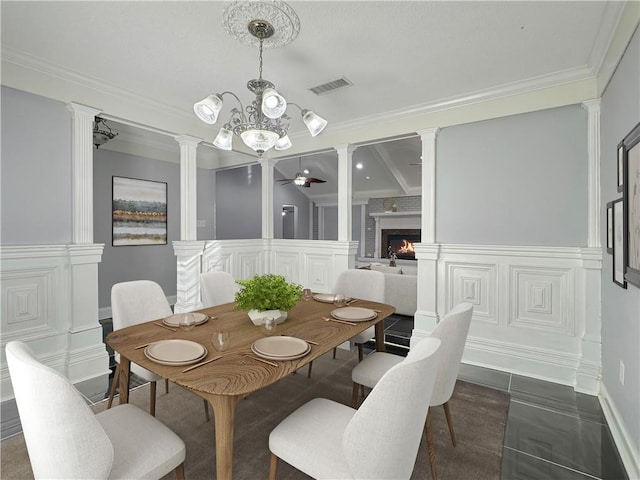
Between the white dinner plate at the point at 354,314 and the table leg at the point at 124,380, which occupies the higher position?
the white dinner plate at the point at 354,314

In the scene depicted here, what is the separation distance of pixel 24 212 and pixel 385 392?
3054 mm

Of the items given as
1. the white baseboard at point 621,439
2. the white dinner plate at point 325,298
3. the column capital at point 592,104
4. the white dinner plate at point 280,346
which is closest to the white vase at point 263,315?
the white dinner plate at point 280,346

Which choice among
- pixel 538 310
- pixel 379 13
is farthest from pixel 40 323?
pixel 538 310

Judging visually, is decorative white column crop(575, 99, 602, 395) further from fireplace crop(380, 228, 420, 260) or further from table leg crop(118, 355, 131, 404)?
fireplace crop(380, 228, 420, 260)

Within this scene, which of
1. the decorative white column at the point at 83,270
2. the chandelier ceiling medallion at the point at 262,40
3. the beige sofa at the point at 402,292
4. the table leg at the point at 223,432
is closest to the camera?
the table leg at the point at 223,432

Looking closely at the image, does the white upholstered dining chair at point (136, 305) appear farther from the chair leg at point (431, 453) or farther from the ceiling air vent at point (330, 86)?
the ceiling air vent at point (330, 86)

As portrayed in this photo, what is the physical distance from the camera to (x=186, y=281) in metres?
3.95

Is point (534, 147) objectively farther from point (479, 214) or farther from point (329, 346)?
point (329, 346)

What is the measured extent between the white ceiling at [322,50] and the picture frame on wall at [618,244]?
112 cm

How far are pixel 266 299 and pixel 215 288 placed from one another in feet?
3.44

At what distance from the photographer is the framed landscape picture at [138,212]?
4.81 m

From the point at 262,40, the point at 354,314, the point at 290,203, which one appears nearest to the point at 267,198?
the point at 262,40

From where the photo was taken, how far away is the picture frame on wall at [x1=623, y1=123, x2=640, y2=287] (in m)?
1.63

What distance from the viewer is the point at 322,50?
235cm
